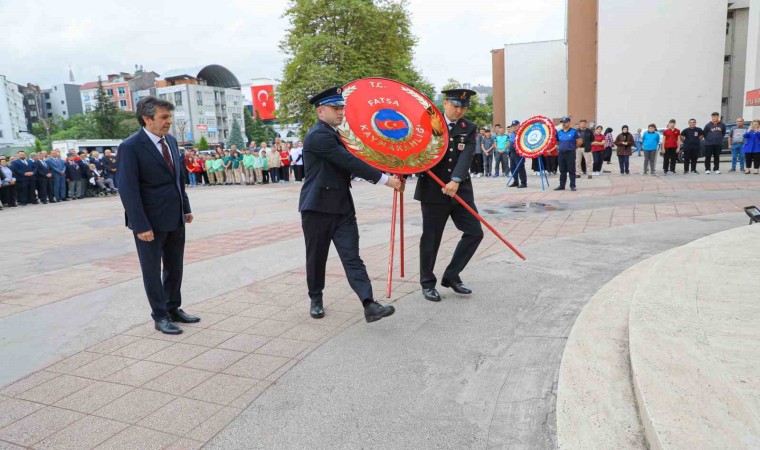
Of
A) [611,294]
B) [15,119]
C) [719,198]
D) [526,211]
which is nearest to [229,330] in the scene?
[611,294]

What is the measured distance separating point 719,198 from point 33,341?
11.6 m

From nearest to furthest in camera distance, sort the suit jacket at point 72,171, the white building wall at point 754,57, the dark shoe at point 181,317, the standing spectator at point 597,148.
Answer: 1. the dark shoe at point 181,317
2. the standing spectator at point 597,148
3. the suit jacket at point 72,171
4. the white building wall at point 754,57

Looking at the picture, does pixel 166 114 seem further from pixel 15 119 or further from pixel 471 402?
pixel 15 119

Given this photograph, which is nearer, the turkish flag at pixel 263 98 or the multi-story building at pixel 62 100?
the turkish flag at pixel 263 98

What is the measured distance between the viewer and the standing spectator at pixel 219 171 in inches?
1036

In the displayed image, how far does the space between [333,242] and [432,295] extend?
113 centimetres

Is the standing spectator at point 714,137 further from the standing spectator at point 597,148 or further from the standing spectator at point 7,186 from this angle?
the standing spectator at point 7,186

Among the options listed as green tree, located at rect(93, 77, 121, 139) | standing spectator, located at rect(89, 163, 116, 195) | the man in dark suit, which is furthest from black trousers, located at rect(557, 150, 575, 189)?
green tree, located at rect(93, 77, 121, 139)

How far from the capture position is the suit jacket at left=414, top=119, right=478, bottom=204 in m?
4.86

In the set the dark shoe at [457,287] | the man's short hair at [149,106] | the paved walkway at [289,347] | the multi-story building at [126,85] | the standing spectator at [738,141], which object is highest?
the multi-story building at [126,85]

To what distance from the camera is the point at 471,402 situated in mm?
3092

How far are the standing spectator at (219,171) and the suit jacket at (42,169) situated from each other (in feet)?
Result: 26.1

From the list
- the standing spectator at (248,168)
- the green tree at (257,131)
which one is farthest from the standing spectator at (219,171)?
the green tree at (257,131)

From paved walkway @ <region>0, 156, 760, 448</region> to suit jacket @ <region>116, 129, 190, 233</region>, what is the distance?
97 centimetres
